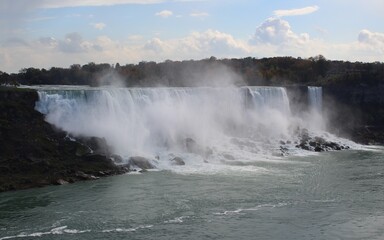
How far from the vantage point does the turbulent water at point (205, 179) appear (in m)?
13.0

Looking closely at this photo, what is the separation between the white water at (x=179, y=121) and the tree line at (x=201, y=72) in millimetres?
8864

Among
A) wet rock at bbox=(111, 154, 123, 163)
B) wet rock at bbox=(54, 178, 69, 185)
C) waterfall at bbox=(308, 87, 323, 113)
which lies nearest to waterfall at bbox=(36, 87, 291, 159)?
wet rock at bbox=(111, 154, 123, 163)

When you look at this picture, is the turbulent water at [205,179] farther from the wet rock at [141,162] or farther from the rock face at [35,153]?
the rock face at [35,153]

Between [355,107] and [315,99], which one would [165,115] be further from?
[355,107]

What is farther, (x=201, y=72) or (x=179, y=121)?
(x=201, y=72)

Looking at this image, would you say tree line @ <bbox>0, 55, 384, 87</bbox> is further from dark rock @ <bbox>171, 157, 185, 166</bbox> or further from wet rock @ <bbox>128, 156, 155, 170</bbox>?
wet rock @ <bbox>128, 156, 155, 170</bbox>

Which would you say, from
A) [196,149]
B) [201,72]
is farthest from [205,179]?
[201,72]

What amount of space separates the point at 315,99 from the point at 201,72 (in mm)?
13706

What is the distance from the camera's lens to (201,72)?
4628 centimetres

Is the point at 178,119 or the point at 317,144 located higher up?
the point at 178,119

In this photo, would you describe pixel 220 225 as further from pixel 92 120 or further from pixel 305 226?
pixel 92 120

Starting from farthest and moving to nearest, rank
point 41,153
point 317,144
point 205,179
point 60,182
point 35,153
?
1. point 317,144
2. point 41,153
3. point 35,153
4. point 205,179
5. point 60,182

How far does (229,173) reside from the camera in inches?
805

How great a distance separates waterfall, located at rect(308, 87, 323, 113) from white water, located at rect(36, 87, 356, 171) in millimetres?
2576
